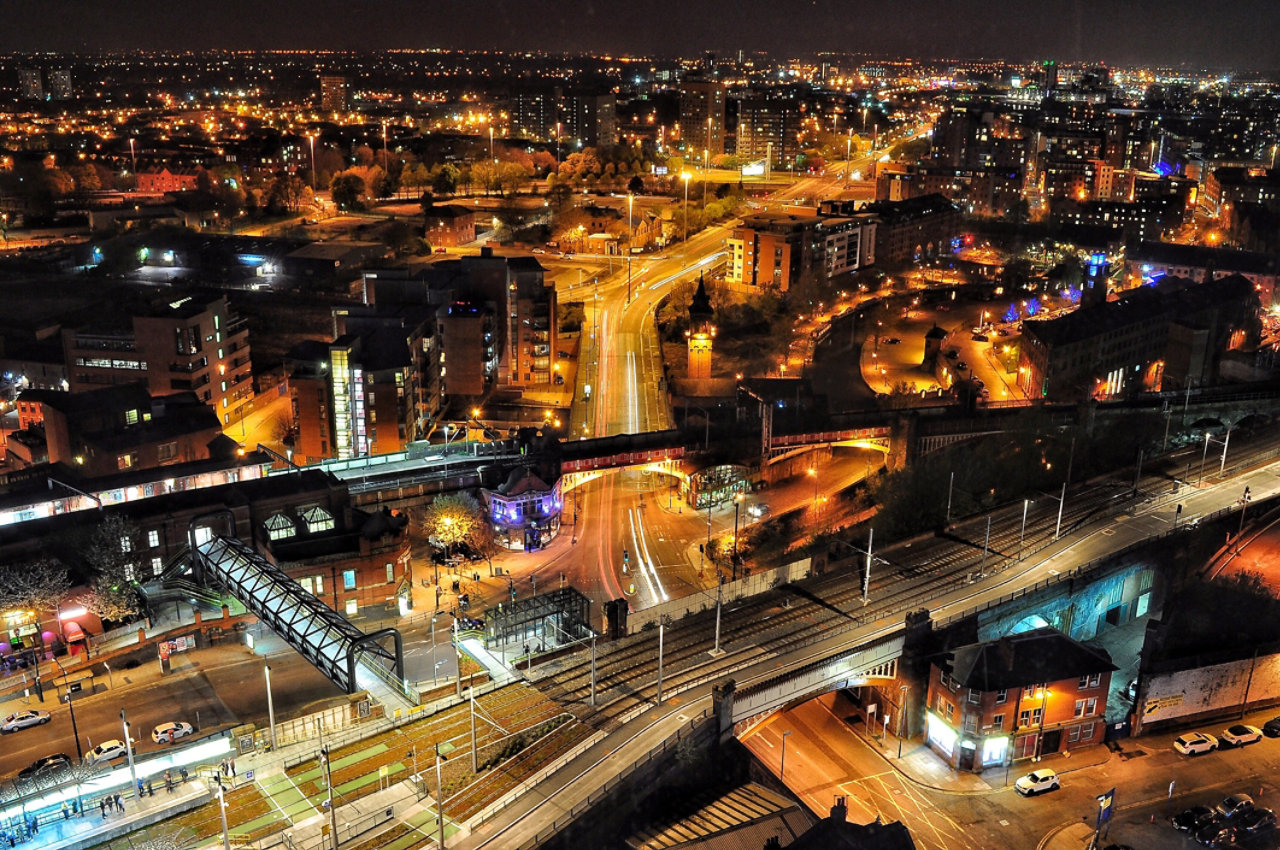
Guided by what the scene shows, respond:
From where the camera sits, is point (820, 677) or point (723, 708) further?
point (820, 677)

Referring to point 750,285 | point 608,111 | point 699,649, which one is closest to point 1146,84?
point 608,111

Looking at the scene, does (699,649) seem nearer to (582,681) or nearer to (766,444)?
(582,681)

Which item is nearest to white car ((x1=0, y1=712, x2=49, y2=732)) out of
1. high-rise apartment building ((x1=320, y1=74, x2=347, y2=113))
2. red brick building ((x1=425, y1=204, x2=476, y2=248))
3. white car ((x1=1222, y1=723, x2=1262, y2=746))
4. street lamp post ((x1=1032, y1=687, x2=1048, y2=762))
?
street lamp post ((x1=1032, y1=687, x2=1048, y2=762))

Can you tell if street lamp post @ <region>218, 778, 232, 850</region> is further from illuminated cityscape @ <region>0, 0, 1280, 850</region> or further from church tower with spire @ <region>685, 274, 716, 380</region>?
church tower with spire @ <region>685, 274, 716, 380</region>

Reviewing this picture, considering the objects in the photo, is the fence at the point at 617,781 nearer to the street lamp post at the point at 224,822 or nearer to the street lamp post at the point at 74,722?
the street lamp post at the point at 224,822

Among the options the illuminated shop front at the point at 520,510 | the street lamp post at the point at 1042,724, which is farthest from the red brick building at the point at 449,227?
the street lamp post at the point at 1042,724

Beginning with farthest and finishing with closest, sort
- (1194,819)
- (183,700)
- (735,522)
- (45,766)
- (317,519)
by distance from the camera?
(735,522) → (317,519) → (183,700) → (1194,819) → (45,766)

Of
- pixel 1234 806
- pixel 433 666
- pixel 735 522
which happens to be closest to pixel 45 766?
pixel 433 666

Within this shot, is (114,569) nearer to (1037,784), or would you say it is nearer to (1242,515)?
(1037,784)
